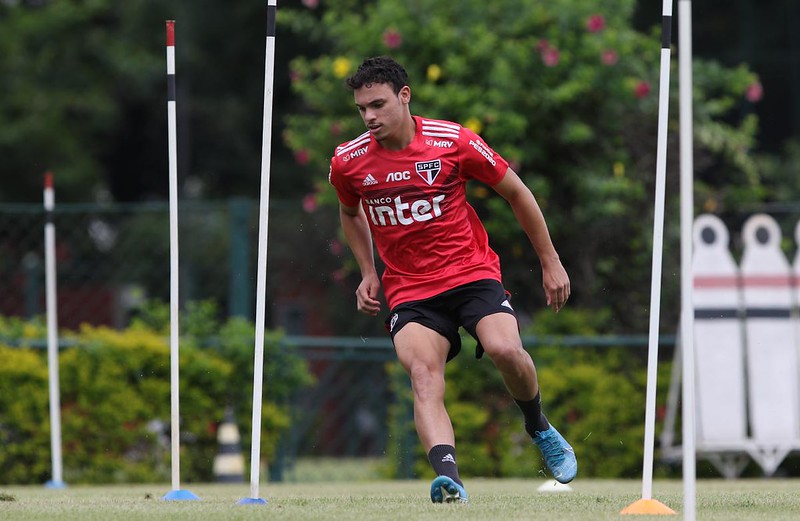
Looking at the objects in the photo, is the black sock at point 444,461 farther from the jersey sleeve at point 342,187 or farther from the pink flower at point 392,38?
the pink flower at point 392,38

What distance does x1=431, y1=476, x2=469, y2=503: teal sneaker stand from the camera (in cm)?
617

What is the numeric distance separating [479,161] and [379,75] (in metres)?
0.62

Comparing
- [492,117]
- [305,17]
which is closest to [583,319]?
[492,117]

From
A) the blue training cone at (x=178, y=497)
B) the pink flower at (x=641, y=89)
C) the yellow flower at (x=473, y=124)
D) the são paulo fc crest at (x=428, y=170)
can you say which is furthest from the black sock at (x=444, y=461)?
the pink flower at (x=641, y=89)

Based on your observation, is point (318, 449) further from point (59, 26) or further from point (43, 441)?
point (59, 26)

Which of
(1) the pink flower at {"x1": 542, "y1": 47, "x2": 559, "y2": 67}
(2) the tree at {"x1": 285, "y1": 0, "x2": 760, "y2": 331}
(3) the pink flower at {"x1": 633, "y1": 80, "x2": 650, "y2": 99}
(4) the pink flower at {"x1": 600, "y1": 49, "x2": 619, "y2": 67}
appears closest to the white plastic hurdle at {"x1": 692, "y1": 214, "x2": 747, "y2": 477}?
(2) the tree at {"x1": 285, "y1": 0, "x2": 760, "y2": 331}

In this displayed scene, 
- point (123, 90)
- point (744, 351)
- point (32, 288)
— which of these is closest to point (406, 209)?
point (744, 351)

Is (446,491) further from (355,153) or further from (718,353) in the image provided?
(718,353)

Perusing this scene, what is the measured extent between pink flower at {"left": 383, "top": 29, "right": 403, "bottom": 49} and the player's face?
7.01m

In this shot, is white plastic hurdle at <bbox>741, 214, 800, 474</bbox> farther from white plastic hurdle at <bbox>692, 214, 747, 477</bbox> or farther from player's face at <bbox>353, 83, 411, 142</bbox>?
player's face at <bbox>353, 83, 411, 142</bbox>

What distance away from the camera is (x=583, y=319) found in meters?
13.0

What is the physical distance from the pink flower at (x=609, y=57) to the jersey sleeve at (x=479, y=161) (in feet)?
22.8

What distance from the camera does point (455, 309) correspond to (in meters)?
6.93

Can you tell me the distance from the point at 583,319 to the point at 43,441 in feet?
15.8
